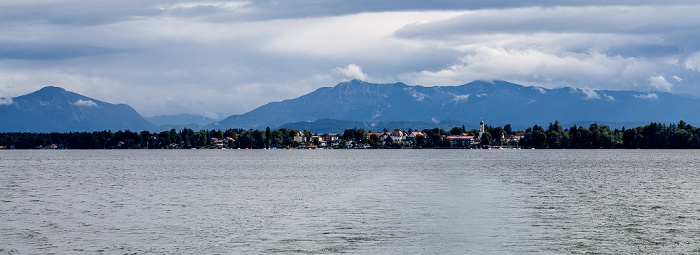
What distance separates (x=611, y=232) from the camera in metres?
42.9

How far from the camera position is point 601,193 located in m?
73.0

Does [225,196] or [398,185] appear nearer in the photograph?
[225,196]

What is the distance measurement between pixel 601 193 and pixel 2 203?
5251 cm

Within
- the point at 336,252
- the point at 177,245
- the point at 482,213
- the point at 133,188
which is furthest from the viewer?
the point at 133,188

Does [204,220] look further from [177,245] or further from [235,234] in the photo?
[177,245]

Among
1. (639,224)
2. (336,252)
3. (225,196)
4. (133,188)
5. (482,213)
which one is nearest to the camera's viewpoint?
(336,252)

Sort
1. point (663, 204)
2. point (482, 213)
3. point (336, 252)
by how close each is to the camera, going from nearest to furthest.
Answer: point (336, 252), point (482, 213), point (663, 204)

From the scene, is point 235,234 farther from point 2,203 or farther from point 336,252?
point 2,203

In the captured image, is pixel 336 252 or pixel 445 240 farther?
pixel 445 240

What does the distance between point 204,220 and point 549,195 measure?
113 ft

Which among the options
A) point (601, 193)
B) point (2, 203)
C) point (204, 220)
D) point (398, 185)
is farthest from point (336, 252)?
point (398, 185)

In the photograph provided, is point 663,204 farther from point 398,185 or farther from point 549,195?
point 398,185

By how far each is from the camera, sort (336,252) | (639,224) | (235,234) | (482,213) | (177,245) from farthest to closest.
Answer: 1. (482,213)
2. (639,224)
3. (235,234)
4. (177,245)
5. (336,252)

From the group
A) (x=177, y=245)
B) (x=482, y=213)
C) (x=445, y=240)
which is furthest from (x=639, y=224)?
(x=177, y=245)
